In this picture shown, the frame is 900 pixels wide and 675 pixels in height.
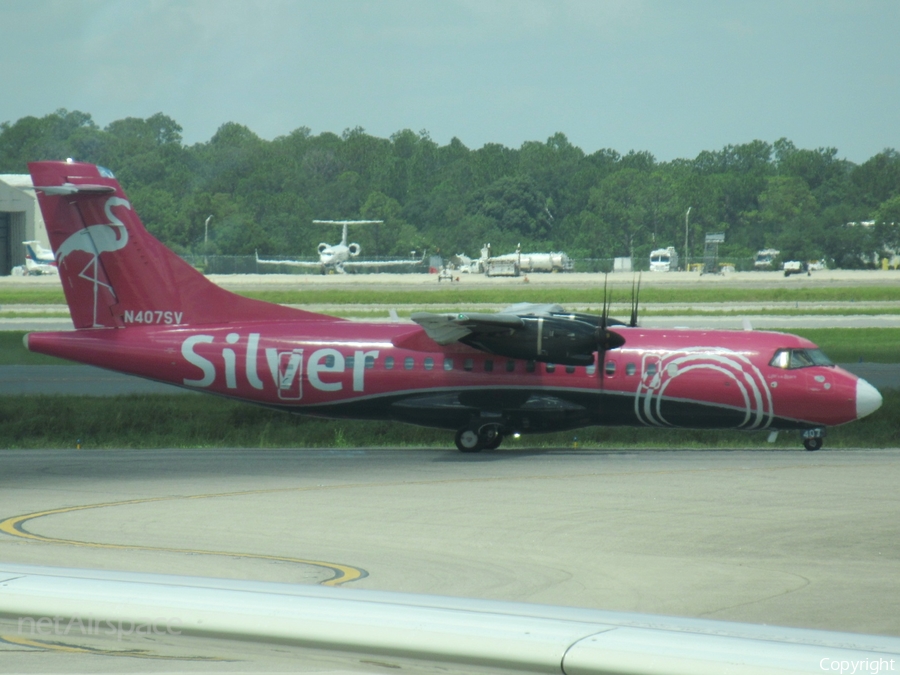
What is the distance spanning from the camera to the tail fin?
23.7 metres

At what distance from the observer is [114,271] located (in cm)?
2378

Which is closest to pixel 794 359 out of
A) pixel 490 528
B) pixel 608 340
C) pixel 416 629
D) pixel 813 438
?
pixel 813 438

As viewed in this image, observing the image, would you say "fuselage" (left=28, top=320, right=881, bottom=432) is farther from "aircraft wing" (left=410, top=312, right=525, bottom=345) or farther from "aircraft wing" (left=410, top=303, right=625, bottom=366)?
"aircraft wing" (left=410, top=312, right=525, bottom=345)

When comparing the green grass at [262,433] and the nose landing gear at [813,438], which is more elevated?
the nose landing gear at [813,438]

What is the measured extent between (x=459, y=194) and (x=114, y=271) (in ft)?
415

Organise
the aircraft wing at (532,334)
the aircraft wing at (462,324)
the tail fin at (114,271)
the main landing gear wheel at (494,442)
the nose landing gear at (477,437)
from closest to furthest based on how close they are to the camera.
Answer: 1. the aircraft wing at (462,324)
2. the aircraft wing at (532,334)
3. the nose landing gear at (477,437)
4. the main landing gear wheel at (494,442)
5. the tail fin at (114,271)

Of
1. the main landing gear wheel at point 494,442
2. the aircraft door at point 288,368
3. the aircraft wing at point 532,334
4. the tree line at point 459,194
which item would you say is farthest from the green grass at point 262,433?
the tree line at point 459,194

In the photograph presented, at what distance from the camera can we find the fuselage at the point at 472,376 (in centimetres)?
2203

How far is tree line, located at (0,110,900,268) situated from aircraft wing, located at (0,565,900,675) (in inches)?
4169

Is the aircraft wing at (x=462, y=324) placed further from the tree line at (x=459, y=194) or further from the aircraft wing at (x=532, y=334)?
the tree line at (x=459, y=194)

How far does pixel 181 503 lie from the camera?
16.0 meters

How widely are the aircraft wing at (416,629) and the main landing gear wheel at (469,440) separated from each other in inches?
683

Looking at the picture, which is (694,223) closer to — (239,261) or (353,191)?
(353,191)

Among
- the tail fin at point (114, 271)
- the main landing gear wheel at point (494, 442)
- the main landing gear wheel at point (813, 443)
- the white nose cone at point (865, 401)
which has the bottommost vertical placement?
the main landing gear wheel at point (494, 442)
